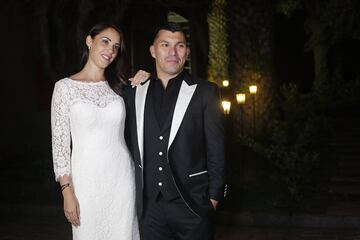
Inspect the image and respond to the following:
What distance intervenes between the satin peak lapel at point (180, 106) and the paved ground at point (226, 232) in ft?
10.3

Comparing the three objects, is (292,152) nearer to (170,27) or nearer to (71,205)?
(170,27)

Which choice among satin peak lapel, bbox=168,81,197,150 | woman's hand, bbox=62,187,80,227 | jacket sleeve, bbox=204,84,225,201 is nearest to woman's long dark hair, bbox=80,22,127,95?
satin peak lapel, bbox=168,81,197,150

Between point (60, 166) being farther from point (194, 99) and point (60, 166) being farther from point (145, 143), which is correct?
point (194, 99)

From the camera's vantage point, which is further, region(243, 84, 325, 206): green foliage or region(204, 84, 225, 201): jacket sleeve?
region(243, 84, 325, 206): green foliage

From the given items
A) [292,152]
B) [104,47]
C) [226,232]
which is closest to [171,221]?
[104,47]

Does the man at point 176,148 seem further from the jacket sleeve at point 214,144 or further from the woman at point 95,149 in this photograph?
the woman at point 95,149

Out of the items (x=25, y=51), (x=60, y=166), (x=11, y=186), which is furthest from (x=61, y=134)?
(x=25, y=51)

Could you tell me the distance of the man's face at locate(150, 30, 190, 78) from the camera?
11.2 feet

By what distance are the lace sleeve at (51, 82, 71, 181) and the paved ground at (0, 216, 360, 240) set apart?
10.7 ft

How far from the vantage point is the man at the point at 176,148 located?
3436 mm

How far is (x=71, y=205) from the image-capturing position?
3.43 metres

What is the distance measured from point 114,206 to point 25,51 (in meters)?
8.46

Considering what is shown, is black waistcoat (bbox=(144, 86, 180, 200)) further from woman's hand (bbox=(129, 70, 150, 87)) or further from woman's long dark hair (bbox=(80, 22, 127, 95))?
woman's long dark hair (bbox=(80, 22, 127, 95))

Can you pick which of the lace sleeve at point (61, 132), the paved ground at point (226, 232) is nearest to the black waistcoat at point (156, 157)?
the lace sleeve at point (61, 132)
